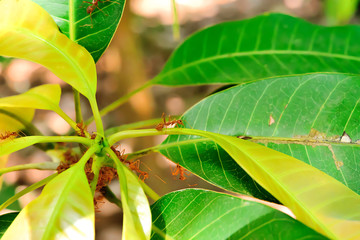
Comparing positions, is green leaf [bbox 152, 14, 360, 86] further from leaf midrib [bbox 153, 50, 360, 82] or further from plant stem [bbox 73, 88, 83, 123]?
plant stem [bbox 73, 88, 83, 123]

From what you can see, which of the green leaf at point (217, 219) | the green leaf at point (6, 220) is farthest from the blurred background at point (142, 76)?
the green leaf at point (217, 219)

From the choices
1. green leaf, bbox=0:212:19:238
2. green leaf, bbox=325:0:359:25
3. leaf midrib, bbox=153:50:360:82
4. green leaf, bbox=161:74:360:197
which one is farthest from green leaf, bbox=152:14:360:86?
green leaf, bbox=325:0:359:25

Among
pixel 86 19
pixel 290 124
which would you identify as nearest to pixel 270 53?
pixel 290 124

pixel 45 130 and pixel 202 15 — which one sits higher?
pixel 202 15

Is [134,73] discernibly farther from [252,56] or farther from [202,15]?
[202,15]

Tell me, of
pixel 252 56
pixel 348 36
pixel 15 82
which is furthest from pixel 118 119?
pixel 348 36
